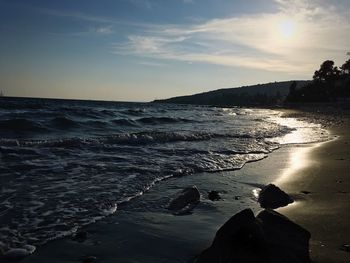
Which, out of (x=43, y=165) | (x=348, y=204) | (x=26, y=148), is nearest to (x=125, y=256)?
(x=348, y=204)

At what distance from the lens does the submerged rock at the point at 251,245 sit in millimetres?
3535

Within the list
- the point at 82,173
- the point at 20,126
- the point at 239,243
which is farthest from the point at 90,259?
the point at 20,126

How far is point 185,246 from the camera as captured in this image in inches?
181

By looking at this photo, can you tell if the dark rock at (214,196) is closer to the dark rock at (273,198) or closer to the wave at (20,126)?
the dark rock at (273,198)

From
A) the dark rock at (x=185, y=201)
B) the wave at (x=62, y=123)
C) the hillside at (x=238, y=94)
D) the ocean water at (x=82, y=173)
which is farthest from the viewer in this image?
the hillside at (x=238, y=94)

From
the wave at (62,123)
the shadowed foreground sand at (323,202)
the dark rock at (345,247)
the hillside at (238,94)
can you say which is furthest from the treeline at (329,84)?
the dark rock at (345,247)

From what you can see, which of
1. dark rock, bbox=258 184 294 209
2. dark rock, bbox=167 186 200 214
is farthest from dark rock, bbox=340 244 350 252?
dark rock, bbox=167 186 200 214

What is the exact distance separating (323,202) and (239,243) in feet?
10.7

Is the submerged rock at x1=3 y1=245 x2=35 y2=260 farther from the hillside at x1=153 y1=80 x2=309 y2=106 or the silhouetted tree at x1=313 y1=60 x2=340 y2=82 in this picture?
the hillside at x1=153 y1=80 x2=309 y2=106

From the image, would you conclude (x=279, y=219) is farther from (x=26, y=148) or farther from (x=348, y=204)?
(x=26, y=148)

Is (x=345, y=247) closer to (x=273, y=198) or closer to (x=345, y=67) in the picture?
(x=273, y=198)

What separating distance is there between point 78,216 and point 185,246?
1.89 meters

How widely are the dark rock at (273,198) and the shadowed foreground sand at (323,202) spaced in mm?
181

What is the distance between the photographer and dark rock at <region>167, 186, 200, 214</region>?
626cm
